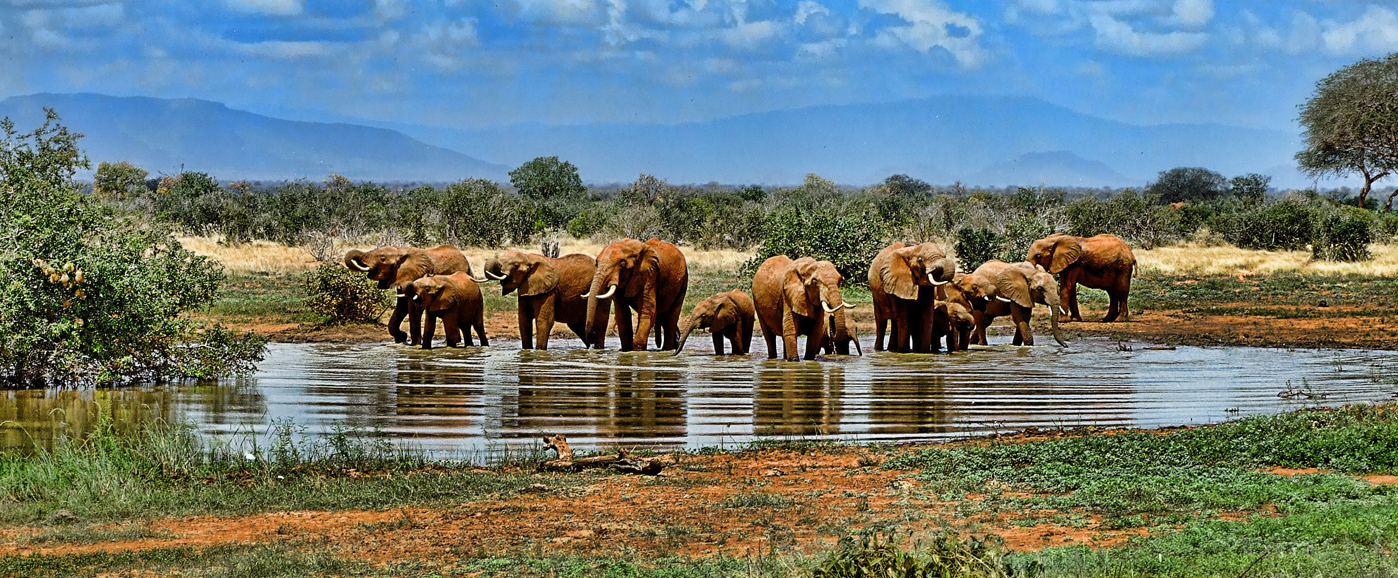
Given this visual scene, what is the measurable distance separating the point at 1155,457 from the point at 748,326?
1064 cm

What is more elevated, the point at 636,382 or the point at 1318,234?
the point at 1318,234

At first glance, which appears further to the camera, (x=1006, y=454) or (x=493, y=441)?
(x=493, y=441)

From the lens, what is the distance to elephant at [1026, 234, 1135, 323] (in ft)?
87.5

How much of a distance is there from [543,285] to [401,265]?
3312 millimetres

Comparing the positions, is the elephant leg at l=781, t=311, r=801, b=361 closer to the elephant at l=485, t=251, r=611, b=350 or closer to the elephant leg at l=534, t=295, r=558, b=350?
the elephant at l=485, t=251, r=611, b=350

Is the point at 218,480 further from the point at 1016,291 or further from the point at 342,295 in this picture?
the point at 1016,291

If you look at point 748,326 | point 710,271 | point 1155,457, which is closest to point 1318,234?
point 710,271

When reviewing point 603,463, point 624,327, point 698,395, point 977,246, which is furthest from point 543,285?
point 977,246

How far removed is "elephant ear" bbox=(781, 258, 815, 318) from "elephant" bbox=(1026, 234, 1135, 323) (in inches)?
363

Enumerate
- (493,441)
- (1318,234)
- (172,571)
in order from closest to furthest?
1. (172,571)
2. (493,441)
3. (1318,234)

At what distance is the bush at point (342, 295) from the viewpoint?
2447 centimetres

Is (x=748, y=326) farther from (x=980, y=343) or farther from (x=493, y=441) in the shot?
(x=493, y=441)

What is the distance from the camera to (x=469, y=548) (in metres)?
8.10

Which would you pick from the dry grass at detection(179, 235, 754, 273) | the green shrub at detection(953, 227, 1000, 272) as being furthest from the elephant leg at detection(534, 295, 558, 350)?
the green shrub at detection(953, 227, 1000, 272)
